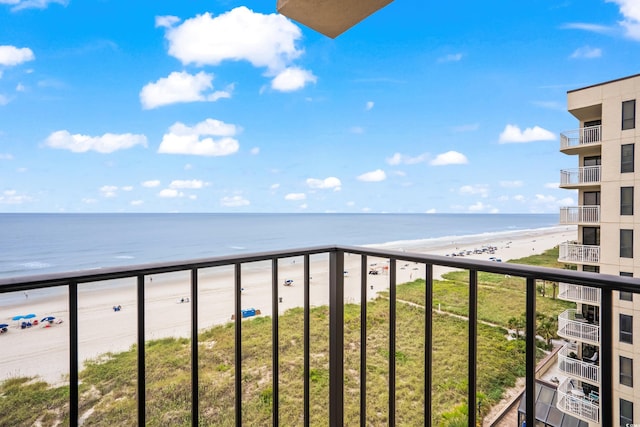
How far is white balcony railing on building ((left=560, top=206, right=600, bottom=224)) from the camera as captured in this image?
759 centimetres

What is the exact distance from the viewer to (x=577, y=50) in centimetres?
1560

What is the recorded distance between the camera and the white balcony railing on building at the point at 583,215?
7.59 metres

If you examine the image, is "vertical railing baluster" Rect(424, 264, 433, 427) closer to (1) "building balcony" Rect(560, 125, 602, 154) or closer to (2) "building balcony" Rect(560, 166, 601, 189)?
(2) "building balcony" Rect(560, 166, 601, 189)

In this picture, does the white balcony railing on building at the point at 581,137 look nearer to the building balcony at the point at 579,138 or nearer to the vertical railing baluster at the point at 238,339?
the building balcony at the point at 579,138

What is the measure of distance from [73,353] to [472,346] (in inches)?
50.5

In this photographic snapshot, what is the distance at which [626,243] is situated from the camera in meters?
6.84

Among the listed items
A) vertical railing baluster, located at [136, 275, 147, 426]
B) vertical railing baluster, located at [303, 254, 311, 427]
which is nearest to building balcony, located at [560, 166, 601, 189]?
vertical railing baluster, located at [303, 254, 311, 427]

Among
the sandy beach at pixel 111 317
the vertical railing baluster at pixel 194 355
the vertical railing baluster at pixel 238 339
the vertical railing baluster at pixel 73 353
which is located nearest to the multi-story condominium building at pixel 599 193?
the sandy beach at pixel 111 317

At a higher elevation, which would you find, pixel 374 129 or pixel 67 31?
pixel 67 31

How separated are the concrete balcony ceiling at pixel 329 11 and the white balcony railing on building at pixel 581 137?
8901mm

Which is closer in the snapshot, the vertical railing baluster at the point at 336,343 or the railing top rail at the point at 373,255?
the railing top rail at the point at 373,255

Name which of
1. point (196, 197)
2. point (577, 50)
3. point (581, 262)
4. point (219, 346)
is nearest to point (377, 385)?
point (219, 346)

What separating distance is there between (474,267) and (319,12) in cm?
108

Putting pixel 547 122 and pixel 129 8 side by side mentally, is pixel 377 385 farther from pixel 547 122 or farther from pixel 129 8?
pixel 547 122
